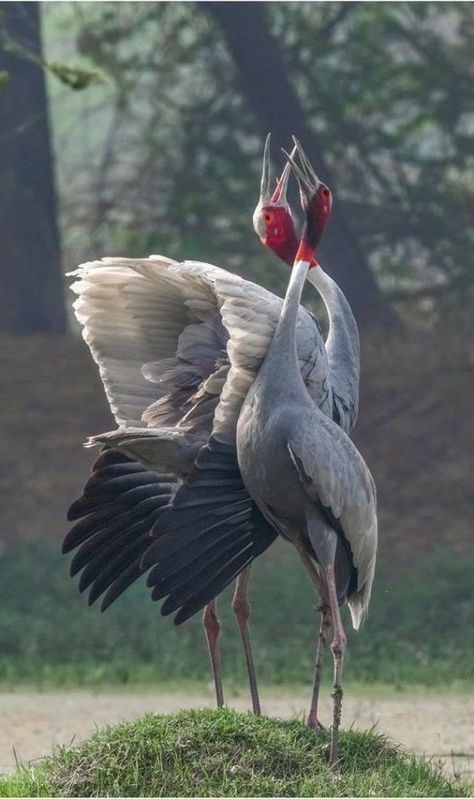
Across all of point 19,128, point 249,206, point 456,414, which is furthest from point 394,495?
point 19,128

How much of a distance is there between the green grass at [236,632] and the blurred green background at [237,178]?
1.78 meters

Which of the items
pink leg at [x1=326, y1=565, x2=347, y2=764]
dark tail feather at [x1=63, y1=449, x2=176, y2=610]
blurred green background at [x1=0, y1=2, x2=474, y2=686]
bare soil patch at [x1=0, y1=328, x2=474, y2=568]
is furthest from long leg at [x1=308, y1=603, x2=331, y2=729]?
blurred green background at [x1=0, y1=2, x2=474, y2=686]

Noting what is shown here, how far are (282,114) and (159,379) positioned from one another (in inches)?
253

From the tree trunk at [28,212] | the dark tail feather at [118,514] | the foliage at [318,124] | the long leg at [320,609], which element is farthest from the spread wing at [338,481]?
the tree trunk at [28,212]

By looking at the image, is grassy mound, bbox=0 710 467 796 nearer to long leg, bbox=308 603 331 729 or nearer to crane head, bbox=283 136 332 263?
long leg, bbox=308 603 331 729

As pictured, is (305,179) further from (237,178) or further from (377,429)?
(237,178)

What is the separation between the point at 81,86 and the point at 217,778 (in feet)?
6.64

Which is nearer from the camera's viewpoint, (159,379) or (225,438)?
(225,438)

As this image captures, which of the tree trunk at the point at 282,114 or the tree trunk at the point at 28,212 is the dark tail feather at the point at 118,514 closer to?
the tree trunk at the point at 282,114

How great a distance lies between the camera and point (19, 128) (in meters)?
11.6

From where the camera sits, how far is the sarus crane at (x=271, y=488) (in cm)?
504

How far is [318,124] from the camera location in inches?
474

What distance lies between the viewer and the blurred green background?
1166 centimetres

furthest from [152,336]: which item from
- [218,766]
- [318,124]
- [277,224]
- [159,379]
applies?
[318,124]
